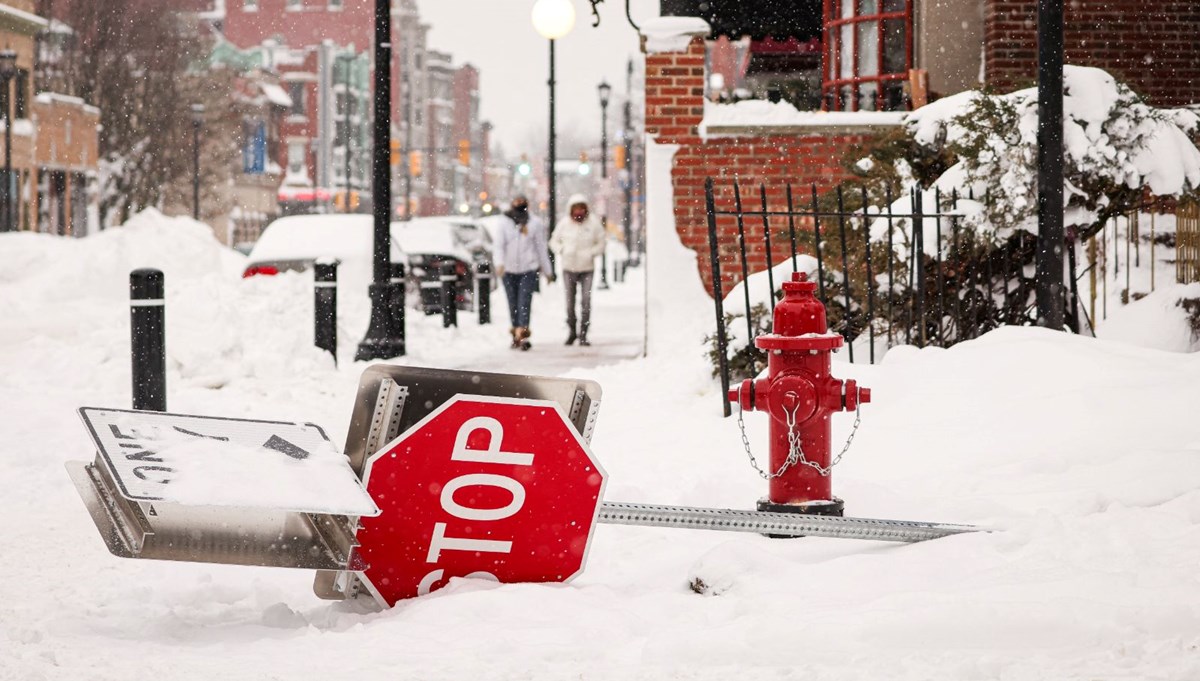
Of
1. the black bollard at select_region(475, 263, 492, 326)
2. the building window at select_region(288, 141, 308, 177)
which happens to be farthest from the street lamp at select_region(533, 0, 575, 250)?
the building window at select_region(288, 141, 308, 177)

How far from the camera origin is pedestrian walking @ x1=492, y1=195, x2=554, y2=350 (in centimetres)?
1600

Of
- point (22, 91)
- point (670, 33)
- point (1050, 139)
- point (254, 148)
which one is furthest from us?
point (254, 148)

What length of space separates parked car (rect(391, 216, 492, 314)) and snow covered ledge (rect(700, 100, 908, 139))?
19.6ft

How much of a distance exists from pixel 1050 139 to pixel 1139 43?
7704mm

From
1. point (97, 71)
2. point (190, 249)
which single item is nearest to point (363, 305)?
point (190, 249)

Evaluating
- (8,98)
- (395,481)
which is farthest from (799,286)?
(8,98)

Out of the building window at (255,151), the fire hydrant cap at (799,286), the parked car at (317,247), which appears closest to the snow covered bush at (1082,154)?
the fire hydrant cap at (799,286)

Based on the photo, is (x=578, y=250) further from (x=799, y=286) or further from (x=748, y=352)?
(x=799, y=286)

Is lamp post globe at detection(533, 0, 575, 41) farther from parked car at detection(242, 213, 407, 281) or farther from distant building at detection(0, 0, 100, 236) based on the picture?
distant building at detection(0, 0, 100, 236)

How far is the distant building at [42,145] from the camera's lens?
141 ft

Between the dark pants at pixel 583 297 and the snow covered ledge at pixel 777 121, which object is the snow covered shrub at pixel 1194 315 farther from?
the dark pants at pixel 583 297

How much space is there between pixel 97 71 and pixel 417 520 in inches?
2042

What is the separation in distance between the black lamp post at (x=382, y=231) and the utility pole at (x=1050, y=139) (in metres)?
7.10

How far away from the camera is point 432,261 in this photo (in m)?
20.5
